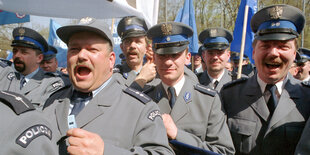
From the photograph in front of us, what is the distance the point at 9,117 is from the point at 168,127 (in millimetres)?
1256

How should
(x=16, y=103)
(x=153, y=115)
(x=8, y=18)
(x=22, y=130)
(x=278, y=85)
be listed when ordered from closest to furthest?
(x=22, y=130), (x=16, y=103), (x=153, y=115), (x=278, y=85), (x=8, y=18)

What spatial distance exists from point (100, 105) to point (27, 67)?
2.89m

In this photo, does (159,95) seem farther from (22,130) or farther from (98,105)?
(22,130)

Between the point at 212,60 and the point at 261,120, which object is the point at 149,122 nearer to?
the point at 261,120

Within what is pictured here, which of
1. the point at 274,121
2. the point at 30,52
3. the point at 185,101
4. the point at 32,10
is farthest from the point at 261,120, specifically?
the point at 30,52

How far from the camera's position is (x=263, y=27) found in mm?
2484

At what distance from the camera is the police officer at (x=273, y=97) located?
2.34 meters

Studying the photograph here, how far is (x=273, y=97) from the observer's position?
2508mm

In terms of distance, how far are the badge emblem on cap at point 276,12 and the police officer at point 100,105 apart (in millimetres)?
1479

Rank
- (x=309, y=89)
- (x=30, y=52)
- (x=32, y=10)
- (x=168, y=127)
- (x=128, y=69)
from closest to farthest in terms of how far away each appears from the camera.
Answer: (x=168, y=127) < (x=309, y=89) < (x=32, y=10) < (x=128, y=69) < (x=30, y=52)

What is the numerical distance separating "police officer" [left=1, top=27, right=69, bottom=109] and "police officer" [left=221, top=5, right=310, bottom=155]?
2807mm

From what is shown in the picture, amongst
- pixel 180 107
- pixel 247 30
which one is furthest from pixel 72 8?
pixel 247 30

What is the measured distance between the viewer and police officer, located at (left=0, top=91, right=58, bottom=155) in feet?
4.14

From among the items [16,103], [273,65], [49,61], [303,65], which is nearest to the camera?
[16,103]
